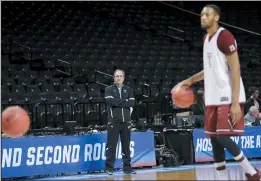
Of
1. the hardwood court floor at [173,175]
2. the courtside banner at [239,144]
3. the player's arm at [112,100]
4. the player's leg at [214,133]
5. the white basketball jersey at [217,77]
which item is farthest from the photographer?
the courtside banner at [239,144]

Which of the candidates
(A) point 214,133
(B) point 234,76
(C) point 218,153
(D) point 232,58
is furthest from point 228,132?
(D) point 232,58

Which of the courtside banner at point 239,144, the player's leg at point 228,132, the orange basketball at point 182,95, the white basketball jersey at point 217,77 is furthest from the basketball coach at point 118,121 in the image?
the player's leg at point 228,132

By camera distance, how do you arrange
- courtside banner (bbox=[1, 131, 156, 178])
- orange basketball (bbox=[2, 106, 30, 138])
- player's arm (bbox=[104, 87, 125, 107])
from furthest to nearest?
player's arm (bbox=[104, 87, 125, 107]), courtside banner (bbox=[1, 131, 156, 178]), orange basketball (bbox=[2, 106, 30, 138])

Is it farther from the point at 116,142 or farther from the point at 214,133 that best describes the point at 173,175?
the point at 214,133

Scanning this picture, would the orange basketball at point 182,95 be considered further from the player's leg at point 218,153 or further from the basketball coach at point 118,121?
the basketball coach at point 118,121

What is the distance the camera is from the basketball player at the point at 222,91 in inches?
227

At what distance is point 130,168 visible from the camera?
10.2 m

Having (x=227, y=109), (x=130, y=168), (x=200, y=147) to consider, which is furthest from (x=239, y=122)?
(x=200, y=147)

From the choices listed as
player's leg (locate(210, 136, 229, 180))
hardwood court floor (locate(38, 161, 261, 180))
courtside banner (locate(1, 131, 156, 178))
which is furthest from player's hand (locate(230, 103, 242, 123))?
courtside banner (locate(1, 131, 156, 178))

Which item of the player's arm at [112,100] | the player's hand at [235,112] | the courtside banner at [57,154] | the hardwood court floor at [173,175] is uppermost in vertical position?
the player's arm at [112,100]

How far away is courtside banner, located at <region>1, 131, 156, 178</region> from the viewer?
9.60 metres

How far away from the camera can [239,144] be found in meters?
12.4

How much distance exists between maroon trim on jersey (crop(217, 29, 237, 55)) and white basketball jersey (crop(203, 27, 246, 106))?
73mm

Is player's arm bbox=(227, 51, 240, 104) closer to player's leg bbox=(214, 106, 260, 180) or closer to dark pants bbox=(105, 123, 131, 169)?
player's leg bbox=(214, 106, 260, 180)
